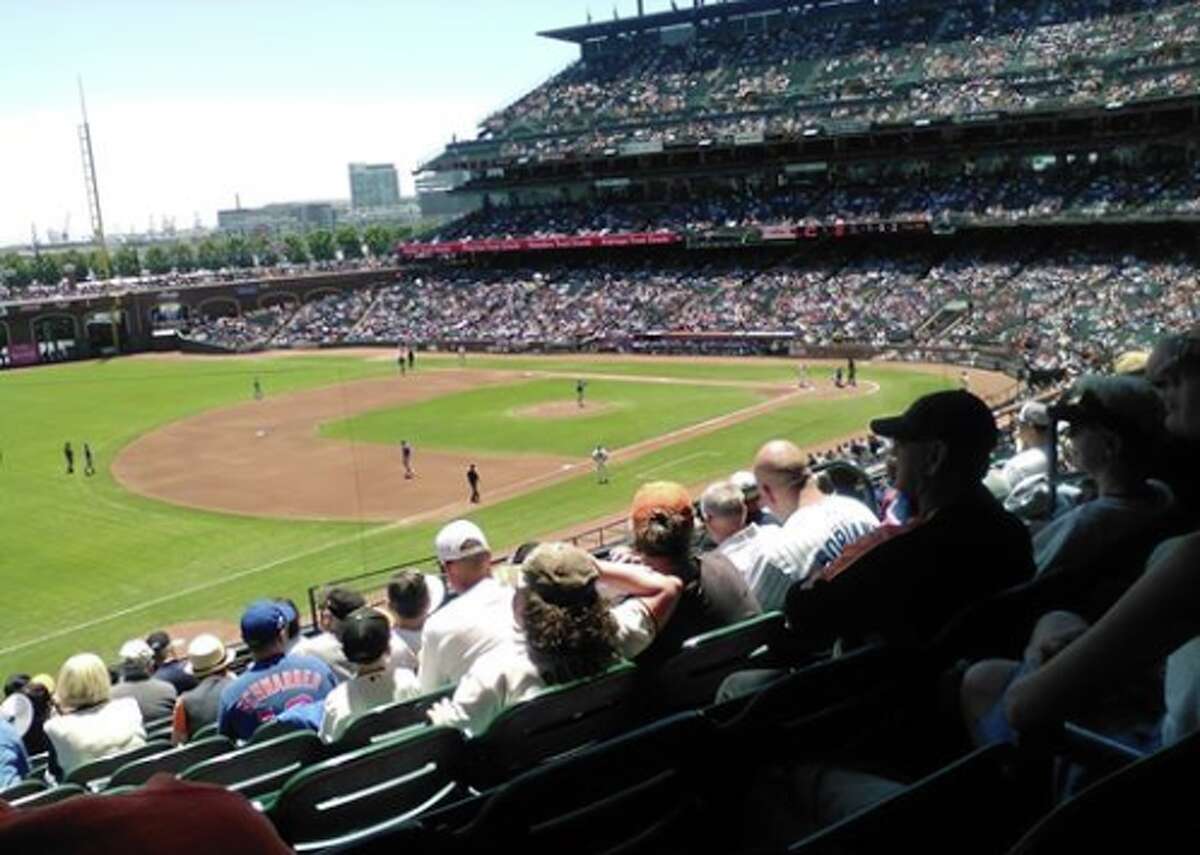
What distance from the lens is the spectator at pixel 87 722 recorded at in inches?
255

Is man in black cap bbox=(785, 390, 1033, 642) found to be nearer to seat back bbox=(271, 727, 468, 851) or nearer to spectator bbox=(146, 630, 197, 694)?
seat back bbox=(271, 727, 468, 851)

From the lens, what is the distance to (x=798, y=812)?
3627mm

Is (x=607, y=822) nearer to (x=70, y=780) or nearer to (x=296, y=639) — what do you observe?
(x=70, y=780)

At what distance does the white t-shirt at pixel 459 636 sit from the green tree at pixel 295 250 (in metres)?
149

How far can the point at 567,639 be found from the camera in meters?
4.43

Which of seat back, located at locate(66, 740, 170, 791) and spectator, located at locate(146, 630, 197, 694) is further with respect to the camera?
spectator, located at locate(146, 630, 197, 694)

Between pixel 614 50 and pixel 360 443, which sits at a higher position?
pixel 614 50

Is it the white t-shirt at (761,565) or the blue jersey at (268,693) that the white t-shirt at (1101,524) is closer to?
the white t-shirt at (761,565)

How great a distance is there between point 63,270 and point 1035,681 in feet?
479

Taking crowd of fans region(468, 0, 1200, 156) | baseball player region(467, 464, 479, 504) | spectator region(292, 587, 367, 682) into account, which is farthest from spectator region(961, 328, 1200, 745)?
crowd of fans region(468, 0, 1200, 156)

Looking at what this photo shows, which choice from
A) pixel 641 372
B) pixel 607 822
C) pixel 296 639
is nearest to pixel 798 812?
pixel 607 822

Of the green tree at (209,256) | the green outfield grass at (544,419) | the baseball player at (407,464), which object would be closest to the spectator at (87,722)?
the baseball player at (407,464)

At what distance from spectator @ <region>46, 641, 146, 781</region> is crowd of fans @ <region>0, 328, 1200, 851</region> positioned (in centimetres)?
1

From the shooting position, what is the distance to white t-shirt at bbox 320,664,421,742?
567 cm
